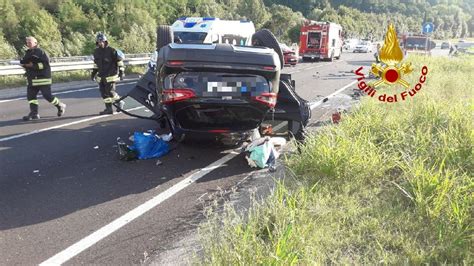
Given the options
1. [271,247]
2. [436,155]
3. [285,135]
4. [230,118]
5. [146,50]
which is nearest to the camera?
[271,247]

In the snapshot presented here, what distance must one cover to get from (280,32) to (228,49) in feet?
181

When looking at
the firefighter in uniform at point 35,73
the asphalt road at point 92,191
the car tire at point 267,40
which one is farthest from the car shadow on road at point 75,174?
the car tire at point 267,40

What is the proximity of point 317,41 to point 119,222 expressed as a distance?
29.0m

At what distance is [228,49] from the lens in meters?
4.78

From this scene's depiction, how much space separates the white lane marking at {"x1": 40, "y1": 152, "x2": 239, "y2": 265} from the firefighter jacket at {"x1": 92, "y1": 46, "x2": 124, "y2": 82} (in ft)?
13.9

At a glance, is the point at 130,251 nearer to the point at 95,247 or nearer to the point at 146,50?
the point at 95,247

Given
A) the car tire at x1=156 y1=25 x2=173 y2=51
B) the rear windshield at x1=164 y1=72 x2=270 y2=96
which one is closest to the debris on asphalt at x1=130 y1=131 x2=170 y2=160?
the rear windshield at x1=164 y1=72 x2=270 y2=96

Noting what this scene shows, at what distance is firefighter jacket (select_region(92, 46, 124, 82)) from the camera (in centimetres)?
816

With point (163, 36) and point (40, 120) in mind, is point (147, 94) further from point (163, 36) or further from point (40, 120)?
point (40, 120)

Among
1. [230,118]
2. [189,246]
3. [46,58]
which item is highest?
[46,58]

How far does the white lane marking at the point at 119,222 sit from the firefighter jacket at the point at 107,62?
4.24m

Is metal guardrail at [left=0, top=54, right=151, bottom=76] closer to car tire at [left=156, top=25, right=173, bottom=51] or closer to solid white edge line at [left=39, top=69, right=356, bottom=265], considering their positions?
car tire at [left=156, top=25, right=173, bottom=51]

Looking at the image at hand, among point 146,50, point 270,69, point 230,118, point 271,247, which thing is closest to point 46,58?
point 230,118

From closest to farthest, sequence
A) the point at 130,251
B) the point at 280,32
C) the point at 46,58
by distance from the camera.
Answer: the point at 130,251 → the point at 46,58 → the point at 280,32
